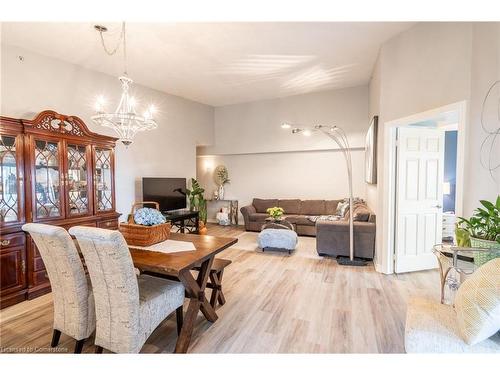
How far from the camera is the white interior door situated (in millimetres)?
3398

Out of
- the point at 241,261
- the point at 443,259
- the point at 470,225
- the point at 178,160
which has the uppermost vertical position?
the point at 178,160

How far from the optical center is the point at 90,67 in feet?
12.9

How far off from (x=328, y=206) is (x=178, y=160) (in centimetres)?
373

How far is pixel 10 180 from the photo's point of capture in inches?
106

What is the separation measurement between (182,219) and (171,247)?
3145 mm

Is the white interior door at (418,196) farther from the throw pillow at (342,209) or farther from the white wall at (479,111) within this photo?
the throw pillow at (342,209)

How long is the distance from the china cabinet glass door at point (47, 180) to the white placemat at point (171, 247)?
1.65m

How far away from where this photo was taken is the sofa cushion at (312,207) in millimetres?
5980

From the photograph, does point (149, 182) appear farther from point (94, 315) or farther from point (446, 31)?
point (446, 31)

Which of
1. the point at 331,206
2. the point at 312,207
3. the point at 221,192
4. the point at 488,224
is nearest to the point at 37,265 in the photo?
the point at 488,224

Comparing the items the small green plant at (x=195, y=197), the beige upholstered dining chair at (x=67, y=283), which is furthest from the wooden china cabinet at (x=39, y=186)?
the small green plant at (x=195, y=197)

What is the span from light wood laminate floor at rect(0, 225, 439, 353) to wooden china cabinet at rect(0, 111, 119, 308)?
1.35 ft

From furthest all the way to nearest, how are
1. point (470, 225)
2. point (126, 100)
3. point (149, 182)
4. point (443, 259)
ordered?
point (149, 182)
point (126, 100)
point (443, 259)
point (470, 225)

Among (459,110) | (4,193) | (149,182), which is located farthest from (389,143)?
(4,193)
